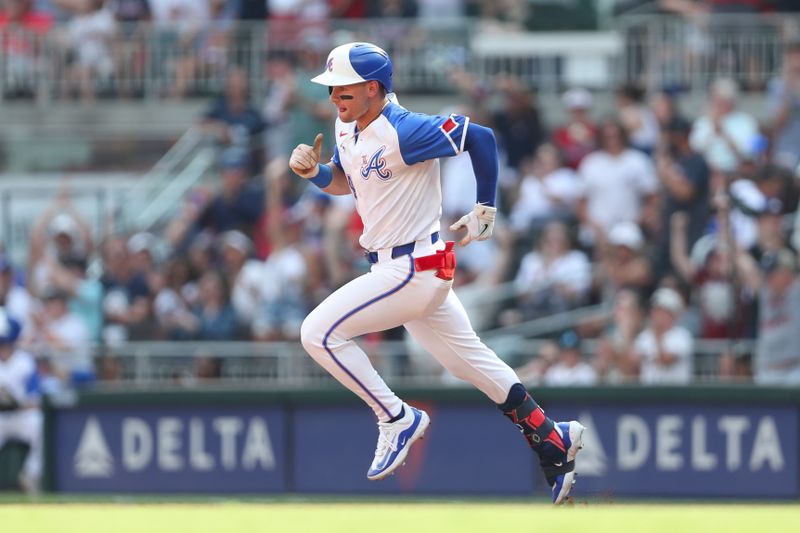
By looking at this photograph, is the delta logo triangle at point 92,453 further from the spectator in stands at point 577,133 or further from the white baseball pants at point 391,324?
the white baseball pants at point 391,324

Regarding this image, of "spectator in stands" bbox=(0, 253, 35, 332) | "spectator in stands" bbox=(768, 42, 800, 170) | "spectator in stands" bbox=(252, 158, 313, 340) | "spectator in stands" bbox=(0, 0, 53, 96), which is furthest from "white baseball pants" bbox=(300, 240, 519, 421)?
"spectator in stands" bbox=(0, 0, 53, 96)

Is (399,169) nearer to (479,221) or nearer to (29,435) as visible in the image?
(479,221)

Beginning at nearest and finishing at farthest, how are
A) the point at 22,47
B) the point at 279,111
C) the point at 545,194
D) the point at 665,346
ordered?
the point at 665,346 < the point at 545,194 < the point at 279,111 < the point at 22,47

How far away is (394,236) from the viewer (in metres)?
8.38

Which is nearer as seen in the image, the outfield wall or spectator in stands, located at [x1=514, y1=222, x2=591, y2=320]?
the outfield wall

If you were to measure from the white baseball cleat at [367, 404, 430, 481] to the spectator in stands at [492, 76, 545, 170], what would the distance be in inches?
298

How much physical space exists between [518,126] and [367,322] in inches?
311

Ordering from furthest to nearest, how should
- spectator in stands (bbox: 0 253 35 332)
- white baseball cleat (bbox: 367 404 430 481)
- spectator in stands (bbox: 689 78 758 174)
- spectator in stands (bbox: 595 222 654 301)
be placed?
spectator in stands (bbox: 0 253 35 332) → spectator in stands (bbox: 689 78 758 174) → spectator in stands (bbox: 595 222 654 301) → white baseball cleat (bbox: 367 404 430 481)

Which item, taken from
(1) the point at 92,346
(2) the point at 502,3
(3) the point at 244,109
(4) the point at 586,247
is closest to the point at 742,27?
(2) the point at 502,3

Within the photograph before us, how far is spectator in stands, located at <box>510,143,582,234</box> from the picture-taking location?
15.0 metres

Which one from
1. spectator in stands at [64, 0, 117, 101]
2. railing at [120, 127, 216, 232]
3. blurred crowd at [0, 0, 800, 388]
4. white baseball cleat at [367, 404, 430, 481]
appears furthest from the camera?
spectator in stands at [64, 0, 117, 101]

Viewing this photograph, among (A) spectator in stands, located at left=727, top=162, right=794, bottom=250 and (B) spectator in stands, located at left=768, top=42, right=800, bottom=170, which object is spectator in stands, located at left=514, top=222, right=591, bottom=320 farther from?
(B) spectator in stands, located at left=768, top=42, right=800, bottom=170

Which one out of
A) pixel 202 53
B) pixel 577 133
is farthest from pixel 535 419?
pixel 202 53

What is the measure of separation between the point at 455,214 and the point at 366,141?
6878 mm
